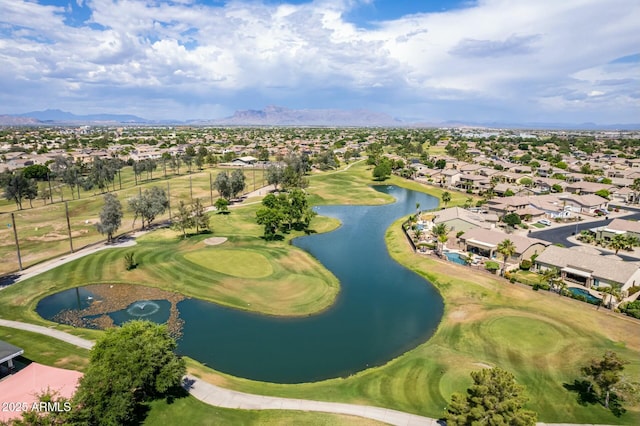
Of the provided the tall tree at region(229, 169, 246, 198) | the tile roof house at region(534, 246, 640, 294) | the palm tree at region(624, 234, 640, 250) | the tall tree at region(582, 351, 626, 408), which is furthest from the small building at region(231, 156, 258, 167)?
the tall tree at region(582, 351, 626, 408)

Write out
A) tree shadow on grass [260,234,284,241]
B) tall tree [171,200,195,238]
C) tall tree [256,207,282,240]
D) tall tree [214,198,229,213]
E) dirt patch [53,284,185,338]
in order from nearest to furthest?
dirt patch [53,284,185,338] < tall tree [171,200,195,238] < tall tree [256,207,282,240] < tree shadow on grass [260,234,284,241] < tall tree [214,198,229,213]

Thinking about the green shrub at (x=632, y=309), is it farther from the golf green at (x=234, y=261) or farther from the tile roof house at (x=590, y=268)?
the golf green at (x=234, y=261)

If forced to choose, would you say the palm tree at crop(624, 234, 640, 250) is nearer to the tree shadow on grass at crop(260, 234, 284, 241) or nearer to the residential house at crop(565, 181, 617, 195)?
the residential house at crop(565, 181, 617, 195)

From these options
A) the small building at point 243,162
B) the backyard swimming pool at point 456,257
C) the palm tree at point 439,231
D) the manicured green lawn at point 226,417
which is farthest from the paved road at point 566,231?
the small building at point 243,162

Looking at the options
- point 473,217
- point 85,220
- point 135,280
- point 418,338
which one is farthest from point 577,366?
point 85,220

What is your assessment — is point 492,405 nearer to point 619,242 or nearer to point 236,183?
point 619,242

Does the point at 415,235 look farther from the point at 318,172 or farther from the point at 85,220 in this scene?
the point at 318,172
